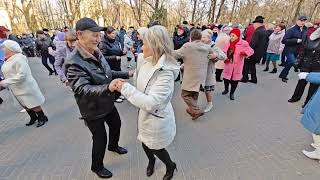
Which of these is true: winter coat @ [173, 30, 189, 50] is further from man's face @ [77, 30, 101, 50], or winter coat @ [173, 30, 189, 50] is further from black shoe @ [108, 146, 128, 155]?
man's face @ [77, 30, 101, 50]

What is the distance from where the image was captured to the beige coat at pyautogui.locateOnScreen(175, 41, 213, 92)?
4.38 metres

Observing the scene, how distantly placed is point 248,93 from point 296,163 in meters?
3.40

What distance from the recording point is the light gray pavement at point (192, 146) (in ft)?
10.4

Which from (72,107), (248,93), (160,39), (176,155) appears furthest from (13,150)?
(248,93)

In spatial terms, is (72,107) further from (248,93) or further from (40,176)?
(248,93)

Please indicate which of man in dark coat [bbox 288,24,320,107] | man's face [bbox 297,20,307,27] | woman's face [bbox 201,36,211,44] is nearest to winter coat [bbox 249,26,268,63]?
man's face [bbox 297,20,307,27]

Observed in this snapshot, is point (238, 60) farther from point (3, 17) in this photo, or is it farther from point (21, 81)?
point (3, 17)

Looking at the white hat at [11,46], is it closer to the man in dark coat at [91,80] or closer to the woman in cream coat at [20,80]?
the woman in cream coat at [20,80]

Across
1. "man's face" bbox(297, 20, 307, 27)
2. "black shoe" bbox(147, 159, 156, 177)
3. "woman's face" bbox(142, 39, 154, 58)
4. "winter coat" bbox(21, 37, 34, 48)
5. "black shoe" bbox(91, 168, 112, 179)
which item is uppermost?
"man's face" bbox(297, 20, 307, 27)

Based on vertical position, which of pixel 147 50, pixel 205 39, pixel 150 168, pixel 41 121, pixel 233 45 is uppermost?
pixel 147 50

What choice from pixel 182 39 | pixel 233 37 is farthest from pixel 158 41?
pixel 182 39

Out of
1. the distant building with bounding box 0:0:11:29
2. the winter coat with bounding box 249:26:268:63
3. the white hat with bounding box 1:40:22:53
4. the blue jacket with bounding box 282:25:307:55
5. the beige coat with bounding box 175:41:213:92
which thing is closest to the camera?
the white hat with bounding box 1:40:22:53

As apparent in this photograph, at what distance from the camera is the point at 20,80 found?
407cm

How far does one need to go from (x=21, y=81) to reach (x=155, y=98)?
3067mm
